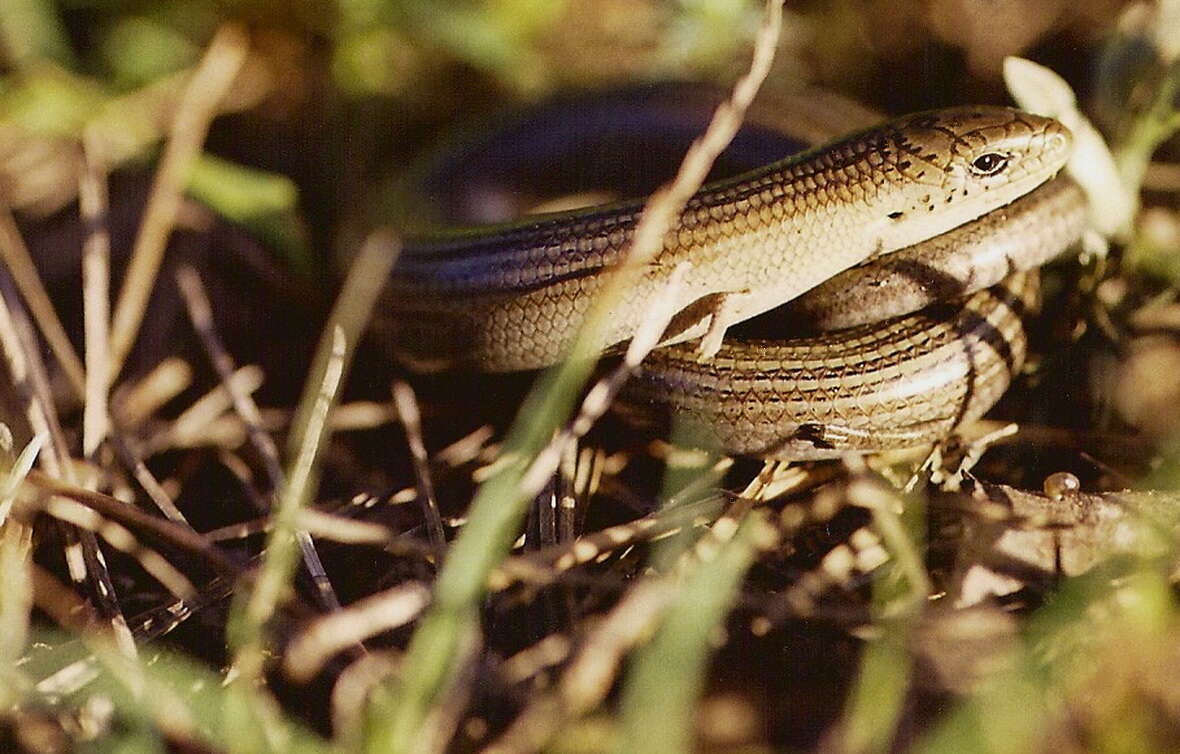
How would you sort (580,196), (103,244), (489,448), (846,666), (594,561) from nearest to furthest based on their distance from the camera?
1. (846,666)
2. (594,561)
3. (489,448)
4. (103,244)
5. (580,196)

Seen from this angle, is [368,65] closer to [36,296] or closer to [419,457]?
[36,296]

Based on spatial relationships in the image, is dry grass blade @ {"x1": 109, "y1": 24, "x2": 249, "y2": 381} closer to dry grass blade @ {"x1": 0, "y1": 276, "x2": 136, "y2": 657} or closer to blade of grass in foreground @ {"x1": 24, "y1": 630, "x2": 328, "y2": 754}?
dry grass blade @ {"x1": 0, "y1": 276, "x2": 136, "y2": 657}

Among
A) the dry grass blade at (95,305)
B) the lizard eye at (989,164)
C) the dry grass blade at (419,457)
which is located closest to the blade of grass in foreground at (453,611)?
the dry grass blade at (419,457)

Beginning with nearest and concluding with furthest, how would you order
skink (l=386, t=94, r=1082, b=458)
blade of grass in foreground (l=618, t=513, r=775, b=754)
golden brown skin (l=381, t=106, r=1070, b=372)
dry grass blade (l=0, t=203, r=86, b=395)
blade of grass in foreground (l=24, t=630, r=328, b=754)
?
1. blade of grass in foreground (l=618, t=513, r=775, b=754)
2. blade of grass in foreground (l=24, t=630, r=328, b=754)
3. skink (l=386, t=94, r=1082, b=458)
4. golden brown skin (l=381, t=106, r=1070, b=372)
5. dry grass blade (l=0, t=203, r=86, b=395)

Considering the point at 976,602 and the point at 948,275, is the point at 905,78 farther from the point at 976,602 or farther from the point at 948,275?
the point at 976,602

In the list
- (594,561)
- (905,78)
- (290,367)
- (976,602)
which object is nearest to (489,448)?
(594,561)

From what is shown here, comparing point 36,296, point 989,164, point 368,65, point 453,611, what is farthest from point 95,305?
point 989,164

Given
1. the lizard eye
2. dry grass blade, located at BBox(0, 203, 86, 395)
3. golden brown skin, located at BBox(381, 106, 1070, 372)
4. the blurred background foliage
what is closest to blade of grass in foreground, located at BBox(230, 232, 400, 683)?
the blurred background foliage

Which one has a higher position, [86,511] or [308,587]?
[86,511]
